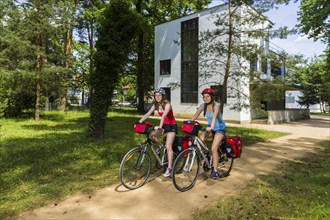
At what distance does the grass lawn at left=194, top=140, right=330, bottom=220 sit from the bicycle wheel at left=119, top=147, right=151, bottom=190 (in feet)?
5.09

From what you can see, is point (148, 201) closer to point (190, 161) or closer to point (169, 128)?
point (190, 161)

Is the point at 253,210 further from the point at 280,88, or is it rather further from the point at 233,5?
the point at 233,5

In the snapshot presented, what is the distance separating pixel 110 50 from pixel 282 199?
7.13 m

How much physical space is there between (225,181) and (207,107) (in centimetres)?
165

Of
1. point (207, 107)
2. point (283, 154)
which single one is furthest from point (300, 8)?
point (207, 107)

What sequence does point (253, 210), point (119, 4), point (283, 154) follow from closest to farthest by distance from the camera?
point (253, 210) < point (283, 154) < point (119, 4)

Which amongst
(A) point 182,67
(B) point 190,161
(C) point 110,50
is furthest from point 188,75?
(B) point 190,161

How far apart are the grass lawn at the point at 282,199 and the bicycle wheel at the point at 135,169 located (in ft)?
5.09

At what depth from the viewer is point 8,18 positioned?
1698 cm

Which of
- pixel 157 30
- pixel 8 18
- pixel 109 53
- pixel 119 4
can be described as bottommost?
pixel 109 53

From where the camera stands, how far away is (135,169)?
524 cm

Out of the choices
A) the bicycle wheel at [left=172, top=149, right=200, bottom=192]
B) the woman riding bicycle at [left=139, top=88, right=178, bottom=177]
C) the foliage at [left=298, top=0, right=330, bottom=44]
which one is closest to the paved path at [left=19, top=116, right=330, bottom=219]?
the bicycle wheel at [left=172, top=149, right=200, bottom=192]

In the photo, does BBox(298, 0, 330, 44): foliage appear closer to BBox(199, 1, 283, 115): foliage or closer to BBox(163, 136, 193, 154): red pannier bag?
BBox(199, 1, 283, 115): foliage

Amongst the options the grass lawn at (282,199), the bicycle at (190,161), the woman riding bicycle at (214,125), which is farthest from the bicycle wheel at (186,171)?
the grass lawn at (282,199)
